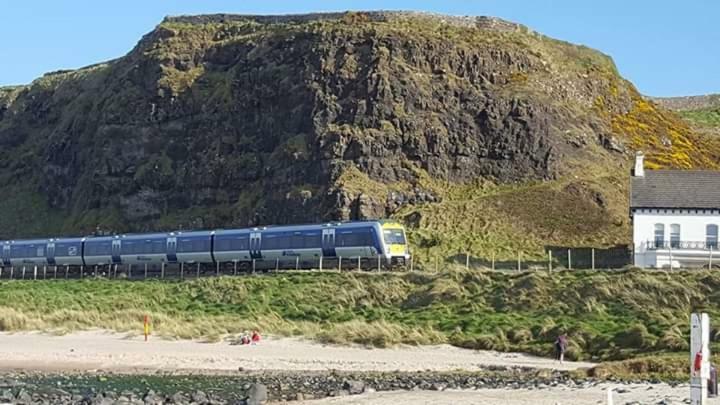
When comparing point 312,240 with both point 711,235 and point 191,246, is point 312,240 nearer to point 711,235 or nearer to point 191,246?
point 191,246

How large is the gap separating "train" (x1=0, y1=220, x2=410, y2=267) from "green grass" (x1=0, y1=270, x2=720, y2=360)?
177 inches

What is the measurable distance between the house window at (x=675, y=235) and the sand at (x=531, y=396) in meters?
30.7

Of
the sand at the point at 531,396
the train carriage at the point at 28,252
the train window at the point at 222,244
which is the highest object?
the train window at the point at 222,244

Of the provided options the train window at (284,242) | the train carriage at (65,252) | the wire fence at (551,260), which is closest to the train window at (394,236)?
the wire fence at (551,260)

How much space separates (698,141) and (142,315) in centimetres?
5537

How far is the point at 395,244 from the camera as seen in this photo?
61.8m

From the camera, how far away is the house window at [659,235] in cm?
5825

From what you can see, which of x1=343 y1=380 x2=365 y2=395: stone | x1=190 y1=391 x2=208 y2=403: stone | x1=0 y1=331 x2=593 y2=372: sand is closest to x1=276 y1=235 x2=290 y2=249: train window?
x1=0 y1=331 x2=593 y2=372: sand

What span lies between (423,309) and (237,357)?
1152 centimetres

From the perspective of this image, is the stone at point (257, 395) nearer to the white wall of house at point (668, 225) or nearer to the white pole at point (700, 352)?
the white pole at point (700, 352)

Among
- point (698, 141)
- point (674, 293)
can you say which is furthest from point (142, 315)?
point (698, 141)

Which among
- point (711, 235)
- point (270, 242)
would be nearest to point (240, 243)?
point (270, 242)

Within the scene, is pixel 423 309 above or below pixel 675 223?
below

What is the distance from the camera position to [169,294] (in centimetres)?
5859
